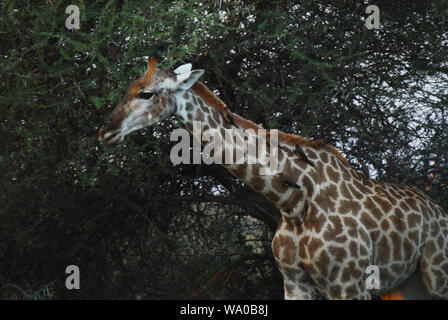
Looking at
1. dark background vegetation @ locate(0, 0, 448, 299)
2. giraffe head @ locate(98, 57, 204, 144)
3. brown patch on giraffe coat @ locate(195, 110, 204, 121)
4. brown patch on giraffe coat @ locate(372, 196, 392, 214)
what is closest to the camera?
giraffe head @ locate(98, 57, 204, 144)

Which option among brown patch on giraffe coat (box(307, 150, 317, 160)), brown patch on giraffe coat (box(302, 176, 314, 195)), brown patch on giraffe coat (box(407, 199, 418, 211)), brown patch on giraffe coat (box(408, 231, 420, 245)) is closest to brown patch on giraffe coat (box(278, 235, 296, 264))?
brown patch on giraffe coat (box(302, 176, 314, 195))

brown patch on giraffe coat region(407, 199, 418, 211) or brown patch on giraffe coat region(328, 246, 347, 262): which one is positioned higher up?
brown patch on giraffe coat region(407, 199, 418, 211)

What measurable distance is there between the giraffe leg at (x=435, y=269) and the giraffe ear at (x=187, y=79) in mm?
1943

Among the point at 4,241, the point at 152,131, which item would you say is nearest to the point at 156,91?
the point at 152,131

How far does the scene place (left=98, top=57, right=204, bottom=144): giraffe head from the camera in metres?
3.42

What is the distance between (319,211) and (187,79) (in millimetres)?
1162

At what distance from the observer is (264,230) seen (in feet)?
19.2

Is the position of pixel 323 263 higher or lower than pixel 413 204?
lower

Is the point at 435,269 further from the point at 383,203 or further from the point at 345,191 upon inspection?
the point at 345,191

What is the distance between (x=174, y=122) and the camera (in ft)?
16.3

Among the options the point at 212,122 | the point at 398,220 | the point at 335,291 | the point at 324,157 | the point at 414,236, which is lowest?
the point at 335,291

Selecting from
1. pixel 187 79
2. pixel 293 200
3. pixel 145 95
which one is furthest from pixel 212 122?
pixel 293 200

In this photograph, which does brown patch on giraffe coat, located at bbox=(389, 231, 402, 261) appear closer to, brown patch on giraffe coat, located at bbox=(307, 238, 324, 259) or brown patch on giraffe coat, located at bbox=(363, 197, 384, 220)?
brown patch on giraffe coat, located at bbox=(363, 197, 384, 220)
